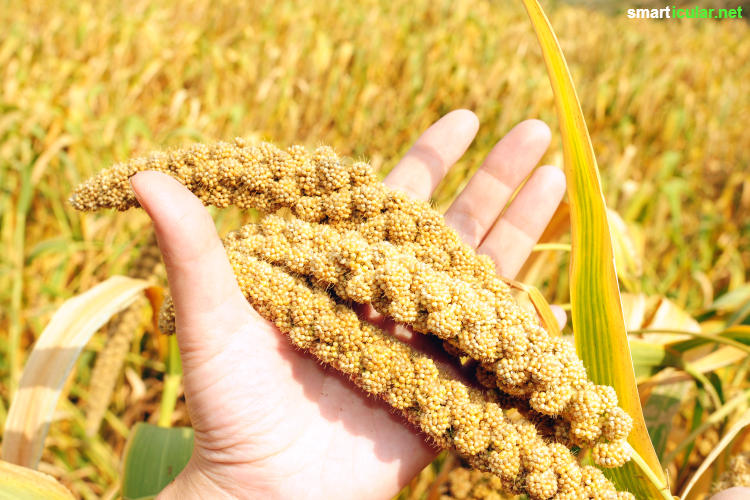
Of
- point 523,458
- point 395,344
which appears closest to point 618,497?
point 523,458

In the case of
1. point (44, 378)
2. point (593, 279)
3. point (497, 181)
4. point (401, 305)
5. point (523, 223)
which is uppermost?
point (497, 181)

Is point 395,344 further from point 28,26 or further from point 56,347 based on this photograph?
point 28,26

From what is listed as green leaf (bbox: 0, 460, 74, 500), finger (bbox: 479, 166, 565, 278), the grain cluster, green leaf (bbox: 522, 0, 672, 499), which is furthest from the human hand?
finger (bbox: 479, 166, 565, 278)

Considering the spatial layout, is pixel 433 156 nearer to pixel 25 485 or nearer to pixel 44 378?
pixel 44 378

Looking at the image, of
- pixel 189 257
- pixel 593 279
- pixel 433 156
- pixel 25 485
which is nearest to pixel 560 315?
pixel 593 279

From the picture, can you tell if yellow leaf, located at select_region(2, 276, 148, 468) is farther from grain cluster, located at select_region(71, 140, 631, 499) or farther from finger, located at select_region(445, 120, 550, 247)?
finger, located at select_region(445, 120, 550, 247)

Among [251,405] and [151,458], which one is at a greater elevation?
[251,405]
